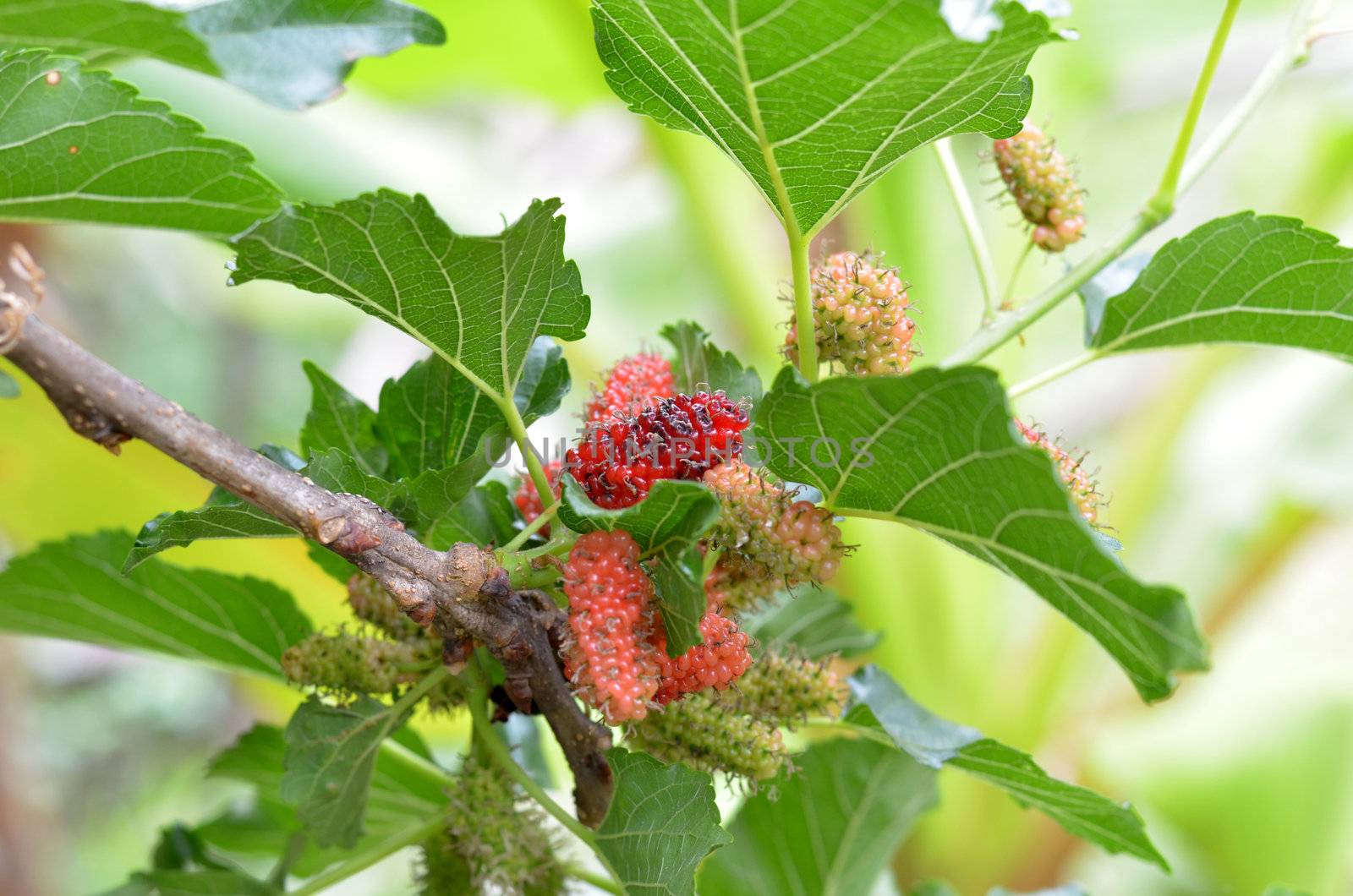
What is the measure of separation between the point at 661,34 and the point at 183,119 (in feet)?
0.89

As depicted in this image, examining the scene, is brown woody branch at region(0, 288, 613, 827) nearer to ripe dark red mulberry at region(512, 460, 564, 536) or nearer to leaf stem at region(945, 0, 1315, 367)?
ripe dark red mulberry at region(512, 460, 564, 536)

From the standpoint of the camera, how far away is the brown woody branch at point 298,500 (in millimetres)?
516

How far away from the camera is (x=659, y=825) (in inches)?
23.4

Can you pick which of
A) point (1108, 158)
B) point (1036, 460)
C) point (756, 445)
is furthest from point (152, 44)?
point (1108, 158)

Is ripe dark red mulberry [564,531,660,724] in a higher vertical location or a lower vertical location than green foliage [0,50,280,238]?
lower

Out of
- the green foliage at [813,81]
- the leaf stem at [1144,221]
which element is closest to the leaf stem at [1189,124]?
the leaf stem at [1144,221]

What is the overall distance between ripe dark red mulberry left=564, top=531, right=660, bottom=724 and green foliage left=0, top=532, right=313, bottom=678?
13.3 inches

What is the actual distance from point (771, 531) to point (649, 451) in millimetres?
73

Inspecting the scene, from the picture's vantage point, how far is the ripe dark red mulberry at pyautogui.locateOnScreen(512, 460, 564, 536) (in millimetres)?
672

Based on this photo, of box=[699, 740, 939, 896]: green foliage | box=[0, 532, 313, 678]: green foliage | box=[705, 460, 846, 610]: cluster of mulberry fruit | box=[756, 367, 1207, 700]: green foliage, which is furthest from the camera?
box=[699, 740, 939, 896]: green foliage

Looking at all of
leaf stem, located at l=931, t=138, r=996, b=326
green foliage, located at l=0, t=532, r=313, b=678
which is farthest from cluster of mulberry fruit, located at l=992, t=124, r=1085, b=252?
green foliage, located at l=0, t=532, r=313, b=678

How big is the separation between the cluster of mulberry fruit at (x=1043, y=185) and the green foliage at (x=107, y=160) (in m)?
0.45

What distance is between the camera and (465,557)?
55cm

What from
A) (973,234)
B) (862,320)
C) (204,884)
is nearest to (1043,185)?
(973,234)
